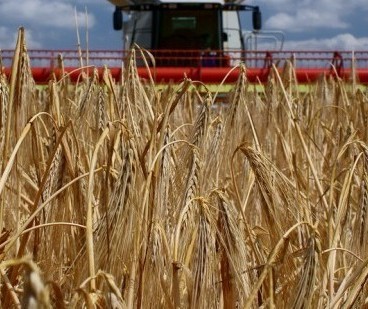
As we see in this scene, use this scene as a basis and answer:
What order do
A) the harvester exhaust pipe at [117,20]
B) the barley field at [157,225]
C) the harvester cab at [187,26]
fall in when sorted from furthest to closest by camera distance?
the harvester cab at [187,26] → the harvester exhaust pipe at [117,20] → the barley field at [157,225]

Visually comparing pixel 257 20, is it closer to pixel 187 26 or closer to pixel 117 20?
pixel 187 26

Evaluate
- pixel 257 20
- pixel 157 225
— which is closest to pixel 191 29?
pixel 257 20

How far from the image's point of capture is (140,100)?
232 cm

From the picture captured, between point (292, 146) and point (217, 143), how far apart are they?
33.0 inches

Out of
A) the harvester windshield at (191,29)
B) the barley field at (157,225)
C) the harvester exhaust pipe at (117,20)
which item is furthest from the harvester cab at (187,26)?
the barley field at (157,225)

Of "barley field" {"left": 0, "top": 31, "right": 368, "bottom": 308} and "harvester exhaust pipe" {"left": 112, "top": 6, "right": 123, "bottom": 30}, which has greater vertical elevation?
"harvester exhaust pipe" {"left": 112, "top": 6, "right": 123, "bottom": 30}

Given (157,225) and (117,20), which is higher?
(117,20)

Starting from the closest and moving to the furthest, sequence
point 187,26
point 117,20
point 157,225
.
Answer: point 157,225 → point 117,20 → point 187,26

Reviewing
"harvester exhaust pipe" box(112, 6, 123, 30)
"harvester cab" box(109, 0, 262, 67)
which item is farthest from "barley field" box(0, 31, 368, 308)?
"harvester cab" box(109, 0, 262, 67)

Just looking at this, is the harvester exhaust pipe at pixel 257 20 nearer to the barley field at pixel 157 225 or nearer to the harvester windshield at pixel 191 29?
the harvester windshield at pixel 191 29

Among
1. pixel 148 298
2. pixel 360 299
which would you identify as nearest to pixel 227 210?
pixel 148 298

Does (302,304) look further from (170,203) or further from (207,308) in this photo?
(170,203)

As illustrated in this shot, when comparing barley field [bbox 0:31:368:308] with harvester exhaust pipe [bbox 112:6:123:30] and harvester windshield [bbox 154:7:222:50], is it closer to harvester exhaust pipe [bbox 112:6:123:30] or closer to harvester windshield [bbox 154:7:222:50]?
harvester exhaust pipe [bbox 112:6:123:30]

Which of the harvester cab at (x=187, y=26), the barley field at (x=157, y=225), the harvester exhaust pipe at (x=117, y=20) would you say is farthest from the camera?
the harvester cab at (x=187, y=26)
